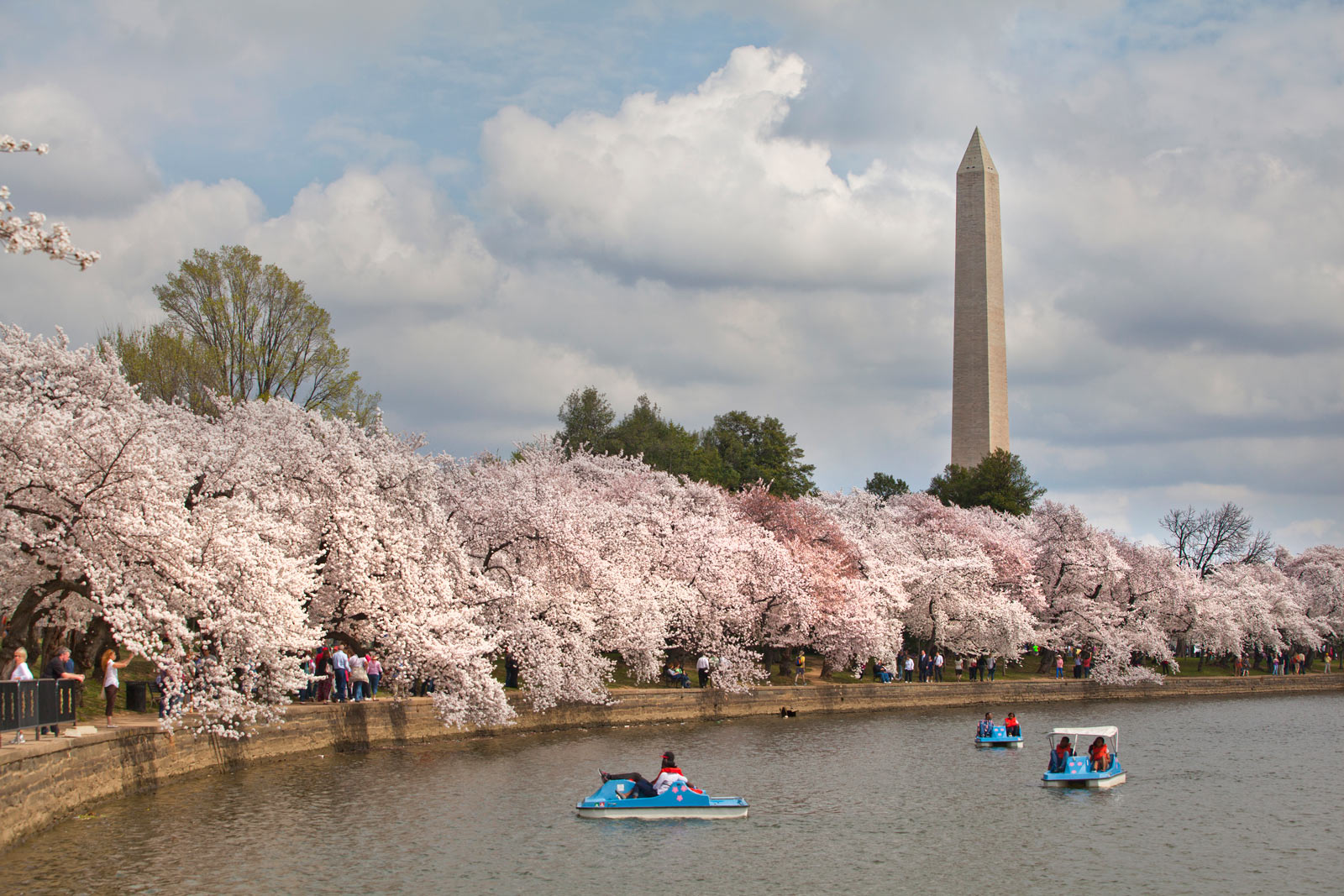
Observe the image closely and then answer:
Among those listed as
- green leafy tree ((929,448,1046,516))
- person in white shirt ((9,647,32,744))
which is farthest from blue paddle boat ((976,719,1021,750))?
green leafy tree ((929,448,1046,516))

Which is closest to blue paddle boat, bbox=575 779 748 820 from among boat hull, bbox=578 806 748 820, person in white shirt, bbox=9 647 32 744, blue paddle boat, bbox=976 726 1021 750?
boat hull, bbox=578 806 748 820

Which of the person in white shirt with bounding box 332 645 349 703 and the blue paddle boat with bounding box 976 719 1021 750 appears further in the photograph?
the blue paddle boat with bounding box 976 719 1021 750

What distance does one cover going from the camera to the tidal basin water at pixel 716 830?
2141 cm

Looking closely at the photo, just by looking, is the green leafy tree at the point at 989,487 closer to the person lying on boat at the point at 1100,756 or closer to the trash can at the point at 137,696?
the person lying on boat at the point at 1100,756

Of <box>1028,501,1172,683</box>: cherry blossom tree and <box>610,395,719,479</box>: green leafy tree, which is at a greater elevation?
<box>610,395,719,479</box>: green leafy tree

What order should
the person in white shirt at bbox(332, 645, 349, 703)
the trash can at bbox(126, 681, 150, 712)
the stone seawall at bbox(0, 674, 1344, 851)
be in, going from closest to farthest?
the stone seawall at bbox(0, 674, 1344, 851)
the trash can at bbox(126, 681, 150, 712)
the person in white shirt at bbox(332, 645, 349, 703)

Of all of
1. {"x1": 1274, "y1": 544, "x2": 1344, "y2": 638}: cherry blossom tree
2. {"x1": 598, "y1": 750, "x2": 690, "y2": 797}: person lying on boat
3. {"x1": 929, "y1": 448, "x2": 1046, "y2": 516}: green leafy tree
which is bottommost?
{"x1": 598, "y1": 750, "x2": 690, "y2": 797}: person lying on boat

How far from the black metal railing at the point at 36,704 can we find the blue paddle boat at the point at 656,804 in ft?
35.3

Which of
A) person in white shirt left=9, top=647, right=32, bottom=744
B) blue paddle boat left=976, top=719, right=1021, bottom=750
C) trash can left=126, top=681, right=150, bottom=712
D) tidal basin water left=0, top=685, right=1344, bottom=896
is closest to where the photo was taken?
tidal basin water left=0, top=685, right=1344, bottom=896

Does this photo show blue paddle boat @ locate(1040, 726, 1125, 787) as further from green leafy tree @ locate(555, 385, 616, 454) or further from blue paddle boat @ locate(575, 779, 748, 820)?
green leafy tree @ locate(555, 385, 616, 454)

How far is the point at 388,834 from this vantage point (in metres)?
24.1

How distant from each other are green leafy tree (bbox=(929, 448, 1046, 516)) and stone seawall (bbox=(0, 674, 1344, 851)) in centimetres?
2138

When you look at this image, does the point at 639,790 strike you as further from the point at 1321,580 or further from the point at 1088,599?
the point at 1321,580

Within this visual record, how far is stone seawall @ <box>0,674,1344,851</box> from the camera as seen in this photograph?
21.8 meters
